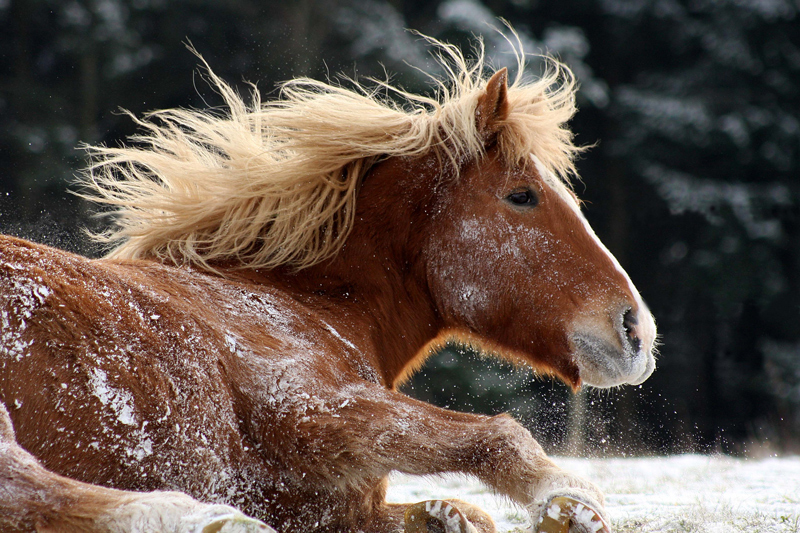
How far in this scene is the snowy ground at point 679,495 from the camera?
10.0 ft

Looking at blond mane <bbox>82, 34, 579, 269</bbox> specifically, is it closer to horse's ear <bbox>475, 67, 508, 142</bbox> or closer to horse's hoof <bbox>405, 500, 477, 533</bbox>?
horse's ear <bbox>475, 67, 508, 142</bbox>

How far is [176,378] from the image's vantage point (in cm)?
207

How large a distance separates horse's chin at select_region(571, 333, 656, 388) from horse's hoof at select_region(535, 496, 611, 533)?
0.96m

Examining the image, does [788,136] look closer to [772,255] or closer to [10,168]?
[772,255]

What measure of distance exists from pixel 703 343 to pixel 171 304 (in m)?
14.7

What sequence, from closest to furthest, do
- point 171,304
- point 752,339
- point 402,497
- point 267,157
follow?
point 171,304 < point 267,157 < point 402,497 < point 752,339

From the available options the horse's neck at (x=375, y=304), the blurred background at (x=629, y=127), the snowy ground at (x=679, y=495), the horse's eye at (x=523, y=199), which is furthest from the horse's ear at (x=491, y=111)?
the blurred background at (x=629, y=127)

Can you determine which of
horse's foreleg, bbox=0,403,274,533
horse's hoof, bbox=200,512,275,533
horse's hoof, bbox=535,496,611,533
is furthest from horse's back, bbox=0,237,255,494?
horse's hoof, bbox=535,496,611,533

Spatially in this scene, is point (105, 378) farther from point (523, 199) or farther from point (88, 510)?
point (523, 199)

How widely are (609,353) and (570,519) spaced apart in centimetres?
102

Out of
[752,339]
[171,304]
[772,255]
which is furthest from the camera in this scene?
[752,339]

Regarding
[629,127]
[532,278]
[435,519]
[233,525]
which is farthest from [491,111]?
[629,127]

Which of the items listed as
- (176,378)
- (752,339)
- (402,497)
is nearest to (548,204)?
(176,378)

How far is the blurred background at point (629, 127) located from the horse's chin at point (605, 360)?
24.9 ft
